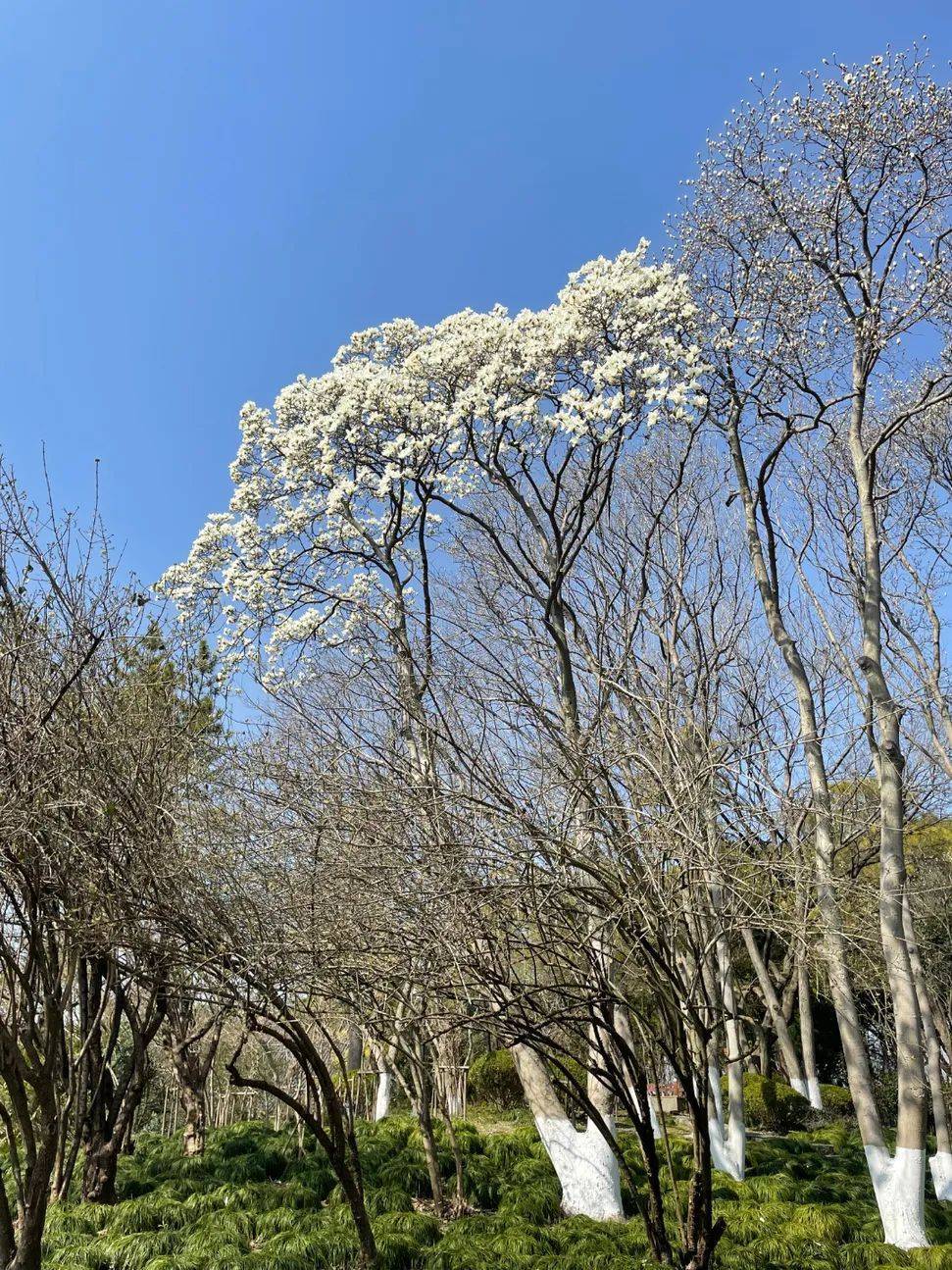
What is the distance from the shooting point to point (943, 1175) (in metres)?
9.76

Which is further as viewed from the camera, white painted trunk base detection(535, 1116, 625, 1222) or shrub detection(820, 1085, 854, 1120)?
shrub detection(820, 1085, 854, 1120)

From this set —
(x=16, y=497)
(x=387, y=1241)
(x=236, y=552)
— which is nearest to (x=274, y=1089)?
(x=387, y=1241)

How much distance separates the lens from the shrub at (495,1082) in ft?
45.5

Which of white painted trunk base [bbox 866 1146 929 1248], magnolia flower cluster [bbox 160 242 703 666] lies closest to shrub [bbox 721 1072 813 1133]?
white painted trunk base [bbox 866 1146 929 1248]

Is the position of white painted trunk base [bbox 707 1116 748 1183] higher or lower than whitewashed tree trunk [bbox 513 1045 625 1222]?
lower

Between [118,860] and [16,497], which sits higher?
[16,497]

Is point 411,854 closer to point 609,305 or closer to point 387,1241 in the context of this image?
point 387,1241

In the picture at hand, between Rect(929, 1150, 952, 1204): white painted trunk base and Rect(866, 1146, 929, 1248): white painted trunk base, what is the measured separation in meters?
3.43

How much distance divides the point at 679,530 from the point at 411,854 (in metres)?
6.37

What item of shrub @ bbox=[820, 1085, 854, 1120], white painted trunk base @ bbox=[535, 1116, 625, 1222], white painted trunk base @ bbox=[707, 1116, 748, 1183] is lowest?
shrub @ bbox=[820, 1085, 854, 1120]

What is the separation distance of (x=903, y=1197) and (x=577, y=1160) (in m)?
2.52

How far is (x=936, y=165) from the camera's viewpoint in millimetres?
8734

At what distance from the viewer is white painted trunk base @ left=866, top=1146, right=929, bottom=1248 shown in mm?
6766

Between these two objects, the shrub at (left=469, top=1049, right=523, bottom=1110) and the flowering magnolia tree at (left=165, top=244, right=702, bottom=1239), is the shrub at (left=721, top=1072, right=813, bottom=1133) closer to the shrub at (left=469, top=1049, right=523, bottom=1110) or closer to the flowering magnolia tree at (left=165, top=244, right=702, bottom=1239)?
the shrub at (left=469, top=1049, right=523, bottom=1110)
